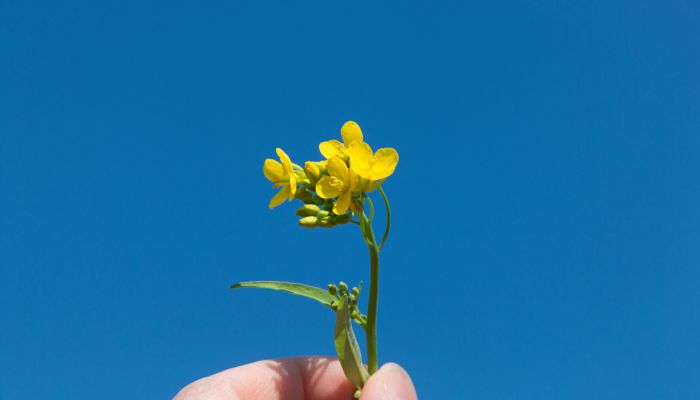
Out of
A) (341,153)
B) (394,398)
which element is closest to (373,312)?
(394,398)

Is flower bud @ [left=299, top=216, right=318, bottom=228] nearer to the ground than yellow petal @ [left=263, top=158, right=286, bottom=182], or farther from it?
nearer to the ground

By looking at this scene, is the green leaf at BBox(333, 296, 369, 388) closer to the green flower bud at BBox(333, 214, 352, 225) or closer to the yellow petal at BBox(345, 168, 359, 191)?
the green flower bud at BBox(333, 214, 352, 225)

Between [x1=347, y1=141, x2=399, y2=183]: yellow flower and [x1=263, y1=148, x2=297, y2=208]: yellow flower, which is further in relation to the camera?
[x1=263, y1=148, x2=297, y2=208]: yellow flower

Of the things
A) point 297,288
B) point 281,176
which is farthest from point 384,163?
point 297,288

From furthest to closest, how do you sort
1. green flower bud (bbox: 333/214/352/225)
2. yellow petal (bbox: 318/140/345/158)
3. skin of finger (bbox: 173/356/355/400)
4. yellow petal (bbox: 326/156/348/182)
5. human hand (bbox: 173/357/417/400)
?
skin of finger (bbox: 173/356/355/400) → human hand (bbox: 173/357/417/400) → yellow petal (bbox: 318/140/345/158) → green flower bud (bbox: 333/214/352/225) → yellow petal (bbox: 326/156/348/182)

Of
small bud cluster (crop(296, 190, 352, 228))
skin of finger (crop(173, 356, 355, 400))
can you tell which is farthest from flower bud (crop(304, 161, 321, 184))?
skin of finger (crop(173, 356, 355, 400))

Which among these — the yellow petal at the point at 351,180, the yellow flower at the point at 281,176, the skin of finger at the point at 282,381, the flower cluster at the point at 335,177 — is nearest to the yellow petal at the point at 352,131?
the flower cluster at the point at 335,177

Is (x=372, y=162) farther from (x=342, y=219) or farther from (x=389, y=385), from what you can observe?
(x=389, y=385)

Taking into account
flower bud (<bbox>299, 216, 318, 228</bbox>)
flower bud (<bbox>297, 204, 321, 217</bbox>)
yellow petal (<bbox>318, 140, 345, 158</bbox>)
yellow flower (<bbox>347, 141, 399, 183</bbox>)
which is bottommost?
flower bud (<bbox>299, 216, 318, 228</bbox>)

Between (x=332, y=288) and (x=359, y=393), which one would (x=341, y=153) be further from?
(x=359, y=393)
